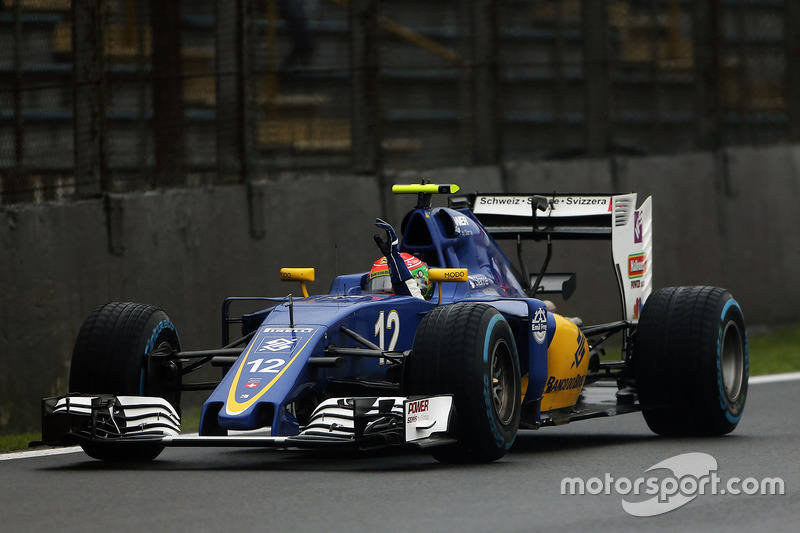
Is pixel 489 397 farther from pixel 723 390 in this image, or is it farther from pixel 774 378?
pixel 774 378

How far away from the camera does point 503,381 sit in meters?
9.31

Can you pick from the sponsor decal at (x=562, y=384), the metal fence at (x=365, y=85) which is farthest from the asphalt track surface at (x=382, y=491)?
the metal fence at (x=365, y=85)

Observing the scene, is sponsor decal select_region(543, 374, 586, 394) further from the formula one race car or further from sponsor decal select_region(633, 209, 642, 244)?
sponsor decal select_region(633, 209, 642, 244)

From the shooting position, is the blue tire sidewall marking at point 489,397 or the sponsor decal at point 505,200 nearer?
the blue tire sidewall marking at point 489,397

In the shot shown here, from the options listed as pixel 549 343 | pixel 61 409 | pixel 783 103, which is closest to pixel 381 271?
pixel 549 343

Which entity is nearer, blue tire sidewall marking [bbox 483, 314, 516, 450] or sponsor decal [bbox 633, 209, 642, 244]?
blue tire sidewall marking [bbox 483, 314, 516, 450]

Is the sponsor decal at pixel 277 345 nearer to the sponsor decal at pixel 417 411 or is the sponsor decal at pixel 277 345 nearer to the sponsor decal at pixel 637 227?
the sponsor decal at pixel 417 411

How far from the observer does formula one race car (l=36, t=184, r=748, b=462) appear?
8641 mm

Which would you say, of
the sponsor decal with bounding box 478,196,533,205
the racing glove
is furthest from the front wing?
the sponsor decal with bounding box 478,196,533,205

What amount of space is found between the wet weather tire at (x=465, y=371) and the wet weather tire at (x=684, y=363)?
75.5 inches

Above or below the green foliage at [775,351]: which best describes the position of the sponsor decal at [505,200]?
above

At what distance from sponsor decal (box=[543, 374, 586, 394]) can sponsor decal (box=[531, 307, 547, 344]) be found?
305 millimetres

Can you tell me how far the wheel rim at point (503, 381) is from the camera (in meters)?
9.23

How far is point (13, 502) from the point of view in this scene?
25.4 ft
